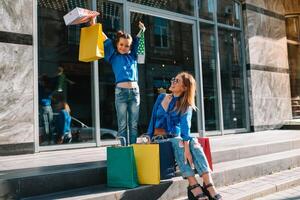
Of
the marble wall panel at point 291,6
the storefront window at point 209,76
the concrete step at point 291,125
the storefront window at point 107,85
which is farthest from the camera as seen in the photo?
the marble wall panel at point 291,6

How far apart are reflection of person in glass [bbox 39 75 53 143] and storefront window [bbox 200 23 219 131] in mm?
4759

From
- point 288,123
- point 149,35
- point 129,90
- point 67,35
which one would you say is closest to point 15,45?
point 67,35

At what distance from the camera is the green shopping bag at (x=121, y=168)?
4922mm

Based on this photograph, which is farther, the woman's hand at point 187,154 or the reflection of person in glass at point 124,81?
the reflection of person in glass at point 124,81

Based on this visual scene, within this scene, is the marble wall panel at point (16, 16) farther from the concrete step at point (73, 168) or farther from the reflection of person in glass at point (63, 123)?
the concrete step at point (73, 168)

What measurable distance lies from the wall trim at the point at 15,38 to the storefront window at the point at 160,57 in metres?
2.64

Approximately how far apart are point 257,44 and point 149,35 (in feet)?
14.5

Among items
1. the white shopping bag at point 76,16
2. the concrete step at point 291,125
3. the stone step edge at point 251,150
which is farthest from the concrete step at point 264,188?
the concrete step at point 291,125

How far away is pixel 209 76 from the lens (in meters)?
11.4

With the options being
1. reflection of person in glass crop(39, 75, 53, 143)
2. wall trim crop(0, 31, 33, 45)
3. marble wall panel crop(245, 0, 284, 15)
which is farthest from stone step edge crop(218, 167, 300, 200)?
marble wall panel crop(245, 0, 284, 15)

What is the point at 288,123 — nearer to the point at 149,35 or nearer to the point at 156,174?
the point at 149,35

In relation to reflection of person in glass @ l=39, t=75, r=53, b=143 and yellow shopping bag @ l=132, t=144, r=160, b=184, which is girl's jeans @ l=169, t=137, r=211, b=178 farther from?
reflection of person in glass @ l=39, t=75, r=53, b=143

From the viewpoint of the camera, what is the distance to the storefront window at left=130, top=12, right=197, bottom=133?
947 cm

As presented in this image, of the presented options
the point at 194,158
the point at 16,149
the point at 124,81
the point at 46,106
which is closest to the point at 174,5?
the point at 46,106
